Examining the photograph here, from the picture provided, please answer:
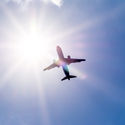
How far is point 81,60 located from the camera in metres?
144

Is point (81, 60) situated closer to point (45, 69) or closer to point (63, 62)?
point (63, 62)

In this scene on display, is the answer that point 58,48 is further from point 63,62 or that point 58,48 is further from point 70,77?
point 70,77

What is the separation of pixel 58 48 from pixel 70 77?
18.8 meters

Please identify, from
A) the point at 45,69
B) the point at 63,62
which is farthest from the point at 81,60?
the point at 45,69

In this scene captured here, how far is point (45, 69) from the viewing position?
5974 inches

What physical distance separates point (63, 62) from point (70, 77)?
12.8 m

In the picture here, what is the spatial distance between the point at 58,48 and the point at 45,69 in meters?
17.2

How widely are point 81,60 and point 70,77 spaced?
1206 cm

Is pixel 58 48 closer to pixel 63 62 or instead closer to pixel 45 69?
pixel 63 62

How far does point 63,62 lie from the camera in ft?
461

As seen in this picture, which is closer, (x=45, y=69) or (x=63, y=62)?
(x=63, y=62)

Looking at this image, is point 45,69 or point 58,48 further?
point 45,69

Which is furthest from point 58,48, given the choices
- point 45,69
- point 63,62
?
point 45,69

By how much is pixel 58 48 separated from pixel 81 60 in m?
13.8
